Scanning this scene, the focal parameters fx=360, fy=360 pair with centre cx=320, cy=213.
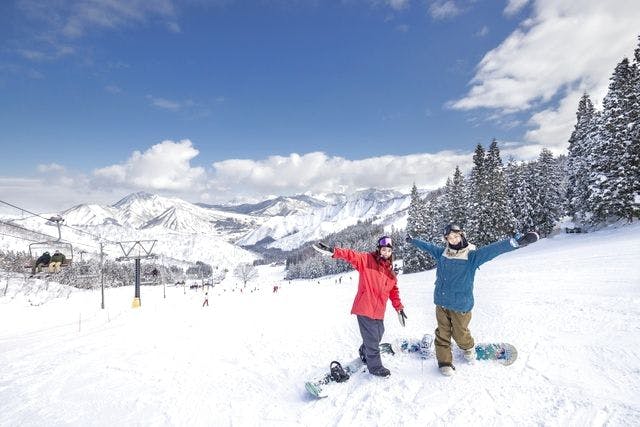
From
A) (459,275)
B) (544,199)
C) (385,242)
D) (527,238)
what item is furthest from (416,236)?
(527,238)

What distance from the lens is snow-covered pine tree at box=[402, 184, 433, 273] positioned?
5128cm

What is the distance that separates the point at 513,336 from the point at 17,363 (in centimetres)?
1153

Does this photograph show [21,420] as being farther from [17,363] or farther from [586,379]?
[586,379]

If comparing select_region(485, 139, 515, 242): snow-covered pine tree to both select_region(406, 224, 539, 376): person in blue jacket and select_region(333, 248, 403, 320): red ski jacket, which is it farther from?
select_region(333, 248, 403, 320): red ski jacket

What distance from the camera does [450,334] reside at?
18.6ft

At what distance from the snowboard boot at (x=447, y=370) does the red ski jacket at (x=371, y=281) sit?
1.14 m

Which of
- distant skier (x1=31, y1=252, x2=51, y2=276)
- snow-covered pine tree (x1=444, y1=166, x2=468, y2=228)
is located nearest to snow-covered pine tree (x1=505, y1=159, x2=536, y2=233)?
snow-covered pine tree (x1=444, y1=166, x2=468, y2=228)

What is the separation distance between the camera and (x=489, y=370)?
5285 mm

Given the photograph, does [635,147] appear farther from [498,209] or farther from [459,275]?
[459,275]

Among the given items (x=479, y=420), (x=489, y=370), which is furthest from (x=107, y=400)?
(x=489, y=370)

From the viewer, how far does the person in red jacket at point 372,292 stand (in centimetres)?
562

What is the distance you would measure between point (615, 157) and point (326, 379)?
117ft

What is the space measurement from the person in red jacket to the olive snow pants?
2.81ft

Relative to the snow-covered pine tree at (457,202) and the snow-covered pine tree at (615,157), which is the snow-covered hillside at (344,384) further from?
the snow-covered pine tree at (457,202)
